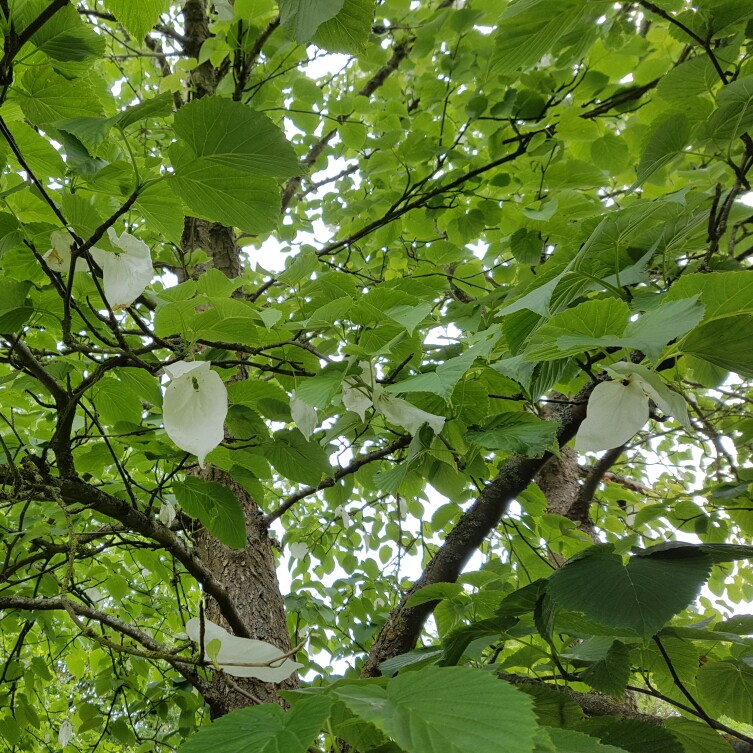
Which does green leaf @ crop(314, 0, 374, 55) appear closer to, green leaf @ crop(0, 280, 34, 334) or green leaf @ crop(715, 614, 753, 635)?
green leaf @ crop(0, 280, 34, 334)

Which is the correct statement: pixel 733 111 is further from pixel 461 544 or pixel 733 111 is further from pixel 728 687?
pixel 461 544

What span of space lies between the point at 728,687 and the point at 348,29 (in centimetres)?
81

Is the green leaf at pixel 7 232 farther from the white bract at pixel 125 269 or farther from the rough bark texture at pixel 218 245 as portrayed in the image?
the rough bark texture at pixel 218 245

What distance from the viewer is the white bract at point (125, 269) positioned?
0.61 meters

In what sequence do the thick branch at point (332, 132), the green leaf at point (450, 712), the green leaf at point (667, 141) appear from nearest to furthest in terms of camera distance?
the green leaf at point (450, 712)
the green leaf at point (667, 141)
the thick branch at point (332, 132)

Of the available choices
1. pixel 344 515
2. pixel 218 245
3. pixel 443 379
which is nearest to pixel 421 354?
pixel 443 379

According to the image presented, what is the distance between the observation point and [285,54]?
161cm

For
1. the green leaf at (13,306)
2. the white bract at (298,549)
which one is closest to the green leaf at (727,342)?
the green leaf at (13,306)

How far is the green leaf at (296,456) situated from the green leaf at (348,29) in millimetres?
508

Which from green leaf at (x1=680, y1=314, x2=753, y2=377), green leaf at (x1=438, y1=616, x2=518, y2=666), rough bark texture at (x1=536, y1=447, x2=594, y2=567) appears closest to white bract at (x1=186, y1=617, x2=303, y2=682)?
green leaf at (x1=438, y1=616, x2=518, y2=666)

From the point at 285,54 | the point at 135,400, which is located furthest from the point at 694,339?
the point at 285,54

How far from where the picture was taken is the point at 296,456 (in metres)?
0.86

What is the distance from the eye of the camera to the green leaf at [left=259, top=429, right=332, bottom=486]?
841 mm

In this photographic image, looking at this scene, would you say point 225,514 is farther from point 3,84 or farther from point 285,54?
point 285,54
